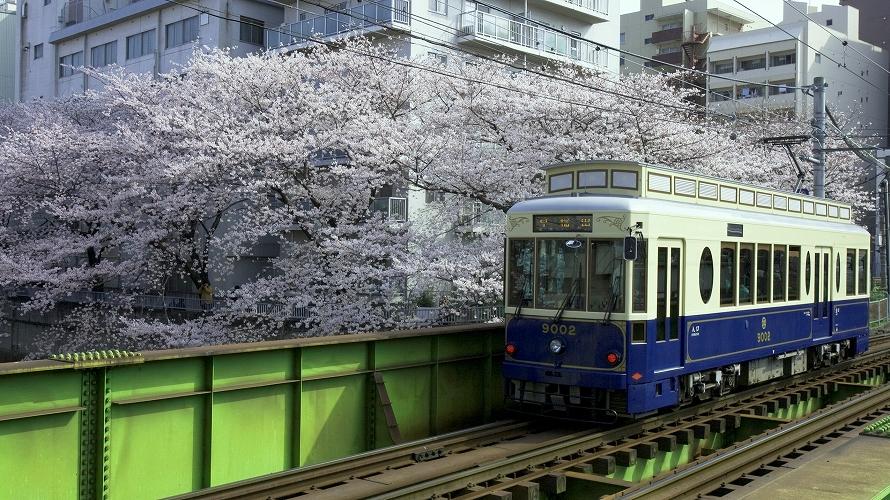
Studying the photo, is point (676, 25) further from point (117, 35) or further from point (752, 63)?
point (117, 35)

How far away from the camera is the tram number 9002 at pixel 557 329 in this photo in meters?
10.7

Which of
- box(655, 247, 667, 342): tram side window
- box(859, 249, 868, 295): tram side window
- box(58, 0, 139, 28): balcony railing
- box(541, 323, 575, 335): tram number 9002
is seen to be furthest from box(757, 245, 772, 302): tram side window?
box(58, 0, 139, 28): balcony railing

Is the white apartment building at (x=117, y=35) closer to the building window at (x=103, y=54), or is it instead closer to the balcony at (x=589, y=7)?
the building window at (x=103, y=54)

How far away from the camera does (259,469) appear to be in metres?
9.29

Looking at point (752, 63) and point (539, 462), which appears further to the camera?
point (752, 63)

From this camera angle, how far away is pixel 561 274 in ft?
35.5

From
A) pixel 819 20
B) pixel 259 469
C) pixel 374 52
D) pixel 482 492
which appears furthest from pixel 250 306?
pixel 819 20

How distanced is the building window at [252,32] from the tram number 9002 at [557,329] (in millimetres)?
28152

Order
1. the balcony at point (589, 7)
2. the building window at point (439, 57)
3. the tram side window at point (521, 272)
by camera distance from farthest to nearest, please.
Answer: the balcony at point (589, 7) < the building window at point (439, 57) < the tram side window at point (521, 272)

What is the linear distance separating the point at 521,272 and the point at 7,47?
178 feet

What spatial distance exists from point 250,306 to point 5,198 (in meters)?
12.1

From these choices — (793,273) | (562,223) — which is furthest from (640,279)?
(793,273)

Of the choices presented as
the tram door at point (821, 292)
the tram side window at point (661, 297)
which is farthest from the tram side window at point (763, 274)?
the tram side window at point (661, 297)

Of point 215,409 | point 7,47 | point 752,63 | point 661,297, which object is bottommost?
point 215,409
